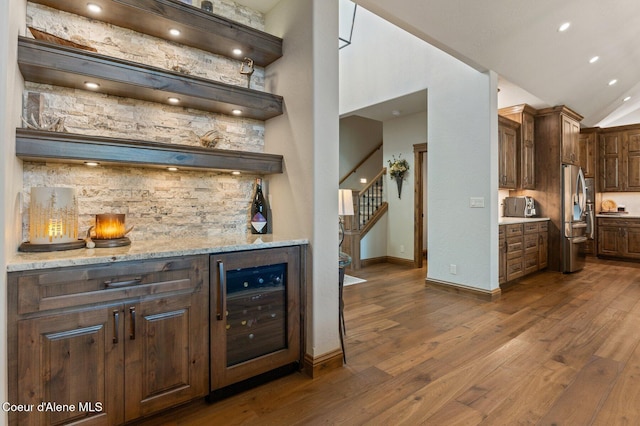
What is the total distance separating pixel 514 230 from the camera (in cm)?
473

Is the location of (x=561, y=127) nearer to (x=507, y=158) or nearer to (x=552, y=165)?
(x=552, y=165)

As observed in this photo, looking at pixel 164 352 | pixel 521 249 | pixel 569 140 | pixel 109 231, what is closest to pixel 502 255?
pixel 521 249

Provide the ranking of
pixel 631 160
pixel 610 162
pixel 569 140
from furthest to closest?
1. pixel 610 162
2. pixel 631 160
3. pixel 569 140

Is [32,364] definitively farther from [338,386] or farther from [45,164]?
[338,386]

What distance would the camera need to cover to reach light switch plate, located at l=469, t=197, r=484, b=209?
413 centimetres

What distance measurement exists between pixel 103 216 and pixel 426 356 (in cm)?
247

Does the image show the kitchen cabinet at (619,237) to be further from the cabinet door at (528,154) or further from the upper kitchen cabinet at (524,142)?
the upper kitchen cabinet at (524,142)

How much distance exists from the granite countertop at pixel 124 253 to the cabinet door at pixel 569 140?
5.66 m

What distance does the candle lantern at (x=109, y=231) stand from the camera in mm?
1883

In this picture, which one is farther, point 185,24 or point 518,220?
point 518,220

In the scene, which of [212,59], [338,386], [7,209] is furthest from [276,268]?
[212,59]

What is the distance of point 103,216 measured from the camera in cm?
192

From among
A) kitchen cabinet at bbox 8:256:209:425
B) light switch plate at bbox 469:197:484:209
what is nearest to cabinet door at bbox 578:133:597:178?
light switch plate at bbox 469:197:484:209

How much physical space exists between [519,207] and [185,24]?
5.52 meters
